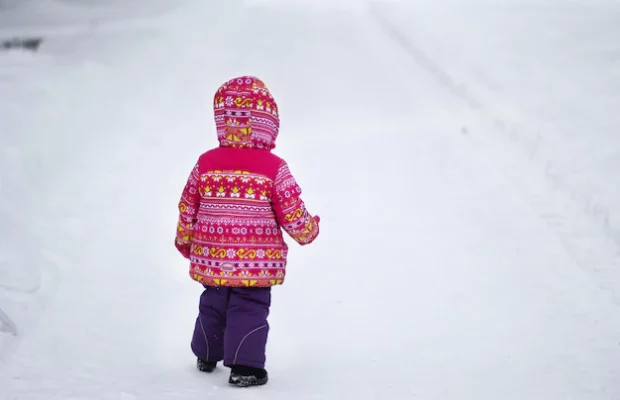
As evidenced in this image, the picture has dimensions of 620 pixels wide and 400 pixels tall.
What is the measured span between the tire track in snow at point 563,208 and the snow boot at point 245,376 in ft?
7.78

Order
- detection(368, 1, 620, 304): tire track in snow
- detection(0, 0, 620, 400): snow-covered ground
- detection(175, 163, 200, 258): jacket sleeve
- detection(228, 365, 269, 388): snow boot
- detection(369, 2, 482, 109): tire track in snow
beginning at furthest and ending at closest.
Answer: detection(369, 2, 482, 109): tire track in snow, detection(368, 1, 620, 304): tire track in snow, detection(0, 0, 620, 400): snow-covered ground, detection(175, 163, 200, 258): jacket sleeve, detection(228, 365, 269, 388): snow boot

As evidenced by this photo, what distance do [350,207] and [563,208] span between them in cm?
170

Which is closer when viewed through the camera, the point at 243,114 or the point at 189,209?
the point at 243,114

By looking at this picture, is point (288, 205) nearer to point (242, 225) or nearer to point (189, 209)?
point (242, 225)

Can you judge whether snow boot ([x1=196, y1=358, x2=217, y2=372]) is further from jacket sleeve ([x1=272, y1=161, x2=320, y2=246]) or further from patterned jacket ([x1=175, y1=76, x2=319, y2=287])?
jacket sleeve ([x1=272, y1=161, x2=320, y2=246])

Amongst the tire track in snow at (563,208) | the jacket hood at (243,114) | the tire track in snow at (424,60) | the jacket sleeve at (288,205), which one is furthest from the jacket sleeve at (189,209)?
the tire track in snow at (424,60)

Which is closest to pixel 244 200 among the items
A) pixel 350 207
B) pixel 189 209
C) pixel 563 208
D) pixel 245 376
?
pixel 189 209

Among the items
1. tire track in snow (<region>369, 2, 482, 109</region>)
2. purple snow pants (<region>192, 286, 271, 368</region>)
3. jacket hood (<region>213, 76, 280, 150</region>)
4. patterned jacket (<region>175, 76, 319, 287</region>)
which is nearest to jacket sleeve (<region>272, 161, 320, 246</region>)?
patterned jacket (<region>175, 76, 319, 287</region>)

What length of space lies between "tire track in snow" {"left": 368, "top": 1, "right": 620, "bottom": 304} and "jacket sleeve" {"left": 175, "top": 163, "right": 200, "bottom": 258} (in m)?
2.63

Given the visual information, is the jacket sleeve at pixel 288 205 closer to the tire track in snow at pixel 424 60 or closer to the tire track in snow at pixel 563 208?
the tire track in snow at pixel 563 208

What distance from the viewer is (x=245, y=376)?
3627 millimetres

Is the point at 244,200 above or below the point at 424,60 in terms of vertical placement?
below

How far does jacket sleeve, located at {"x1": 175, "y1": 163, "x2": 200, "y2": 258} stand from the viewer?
3811 mm

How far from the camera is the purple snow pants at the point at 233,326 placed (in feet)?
11.9
